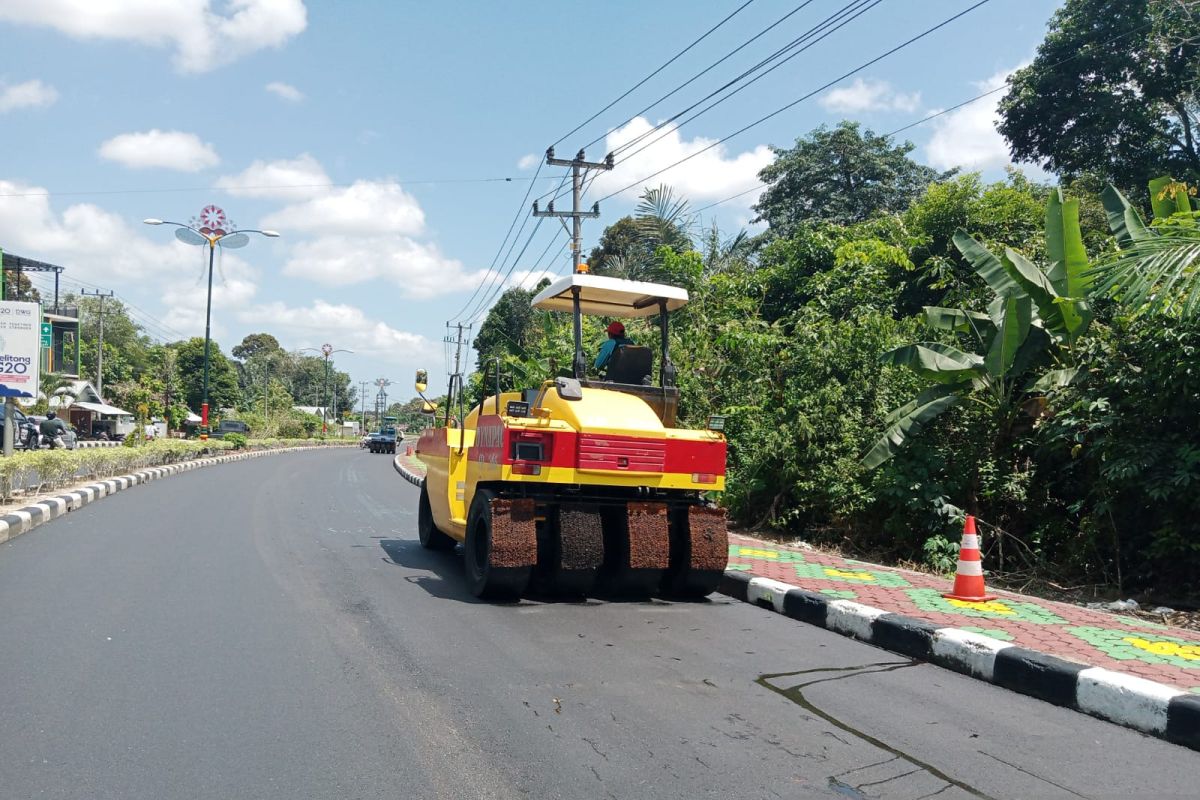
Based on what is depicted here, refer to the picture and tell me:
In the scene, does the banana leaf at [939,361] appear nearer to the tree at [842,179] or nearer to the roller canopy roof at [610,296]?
the roller canopy roof at [610,296]

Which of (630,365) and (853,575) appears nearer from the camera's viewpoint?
(630,365)

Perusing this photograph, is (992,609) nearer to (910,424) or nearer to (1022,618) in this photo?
Answer: (1022,618)

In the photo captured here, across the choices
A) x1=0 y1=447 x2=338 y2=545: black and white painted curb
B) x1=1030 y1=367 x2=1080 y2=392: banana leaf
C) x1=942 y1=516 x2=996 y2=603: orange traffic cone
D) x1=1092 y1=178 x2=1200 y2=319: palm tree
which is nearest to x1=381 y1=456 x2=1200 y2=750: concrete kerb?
x1=942 y1=516 x2=996 y2=603: orange traffic cone

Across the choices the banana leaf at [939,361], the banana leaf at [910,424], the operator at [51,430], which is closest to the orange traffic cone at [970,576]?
the banana leaf at [910,424]

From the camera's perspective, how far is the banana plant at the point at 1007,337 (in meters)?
8.84

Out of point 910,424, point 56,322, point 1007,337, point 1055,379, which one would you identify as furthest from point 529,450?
point 56,322

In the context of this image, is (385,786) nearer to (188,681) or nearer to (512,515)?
(188,681)

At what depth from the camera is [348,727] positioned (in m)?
4.16

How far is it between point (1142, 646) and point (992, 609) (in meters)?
1.22

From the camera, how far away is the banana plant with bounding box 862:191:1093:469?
8.84 m

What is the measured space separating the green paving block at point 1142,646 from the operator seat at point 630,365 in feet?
12.7

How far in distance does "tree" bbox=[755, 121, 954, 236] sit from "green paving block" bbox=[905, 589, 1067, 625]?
25406 millimetres

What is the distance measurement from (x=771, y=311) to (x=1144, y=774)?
17.2 metres

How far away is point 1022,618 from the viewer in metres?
6.52
